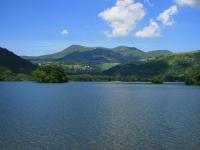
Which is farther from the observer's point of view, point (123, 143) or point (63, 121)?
point (63, 121)

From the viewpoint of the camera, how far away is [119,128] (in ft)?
220

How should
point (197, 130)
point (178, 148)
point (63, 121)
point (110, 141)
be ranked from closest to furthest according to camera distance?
point (178, 148) < point (110, 141) < point (197, 130) < point (63, 121)

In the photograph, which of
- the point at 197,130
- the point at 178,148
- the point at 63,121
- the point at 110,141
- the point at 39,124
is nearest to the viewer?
the point at 178,148

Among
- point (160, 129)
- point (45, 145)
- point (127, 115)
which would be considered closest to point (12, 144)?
point (45, 145)

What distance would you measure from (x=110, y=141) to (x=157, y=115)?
34.7 m

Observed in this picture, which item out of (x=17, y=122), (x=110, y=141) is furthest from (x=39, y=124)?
(x=110, y=141)

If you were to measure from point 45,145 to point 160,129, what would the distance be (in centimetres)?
2296

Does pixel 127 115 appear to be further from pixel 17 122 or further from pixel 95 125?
pixel 17 122

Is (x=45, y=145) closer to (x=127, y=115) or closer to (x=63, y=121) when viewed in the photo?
(x=63, y=121)

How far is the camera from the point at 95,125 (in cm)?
6994

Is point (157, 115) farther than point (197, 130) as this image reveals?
Yes

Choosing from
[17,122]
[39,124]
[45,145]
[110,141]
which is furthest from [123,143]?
[17,122]

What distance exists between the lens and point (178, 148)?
167ft

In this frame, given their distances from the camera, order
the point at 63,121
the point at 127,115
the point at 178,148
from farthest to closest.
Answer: the point at 127,115
the point at 63,121
the point at 178,148
